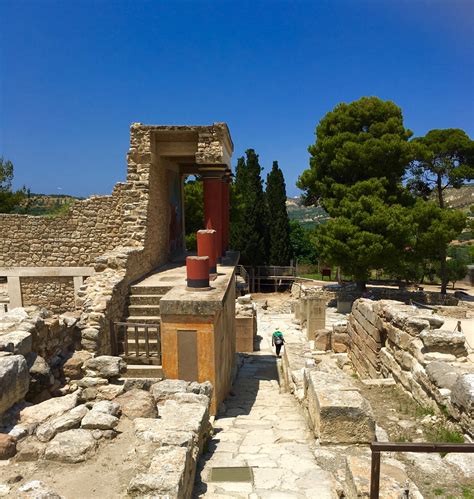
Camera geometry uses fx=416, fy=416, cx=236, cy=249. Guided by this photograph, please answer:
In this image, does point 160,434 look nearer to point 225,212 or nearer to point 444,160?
point 225,212

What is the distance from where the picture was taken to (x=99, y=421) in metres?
4.05

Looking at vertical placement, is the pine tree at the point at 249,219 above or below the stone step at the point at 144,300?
above

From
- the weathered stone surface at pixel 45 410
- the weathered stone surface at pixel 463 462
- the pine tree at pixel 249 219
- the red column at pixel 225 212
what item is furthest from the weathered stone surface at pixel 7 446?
the pine tree at pixel 249 219

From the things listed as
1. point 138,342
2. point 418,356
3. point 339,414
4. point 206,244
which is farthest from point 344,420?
point 206,244

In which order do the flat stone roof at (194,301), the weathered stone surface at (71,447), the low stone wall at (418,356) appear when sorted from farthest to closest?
the flat stone roof at (194,301) → the low stone wall at (418,356) → the weathered stone surface at (71,447)

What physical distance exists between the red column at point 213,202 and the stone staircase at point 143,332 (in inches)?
147

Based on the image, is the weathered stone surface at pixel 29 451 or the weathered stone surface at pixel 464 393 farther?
the weathered stone surface at pixel 464 393

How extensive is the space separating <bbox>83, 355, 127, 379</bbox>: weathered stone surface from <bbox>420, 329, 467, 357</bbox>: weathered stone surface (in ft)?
16.0

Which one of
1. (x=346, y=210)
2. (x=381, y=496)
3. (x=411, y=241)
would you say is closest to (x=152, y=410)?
(x=381, y=496)

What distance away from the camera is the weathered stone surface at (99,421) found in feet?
13.2

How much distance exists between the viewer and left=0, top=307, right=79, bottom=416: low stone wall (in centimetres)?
450

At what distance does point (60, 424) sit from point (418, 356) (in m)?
5.23

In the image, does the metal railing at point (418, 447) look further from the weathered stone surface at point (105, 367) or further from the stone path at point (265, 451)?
the weathered stone surface at point (105, 367)

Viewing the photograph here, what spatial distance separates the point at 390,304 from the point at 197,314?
435 centimetres
